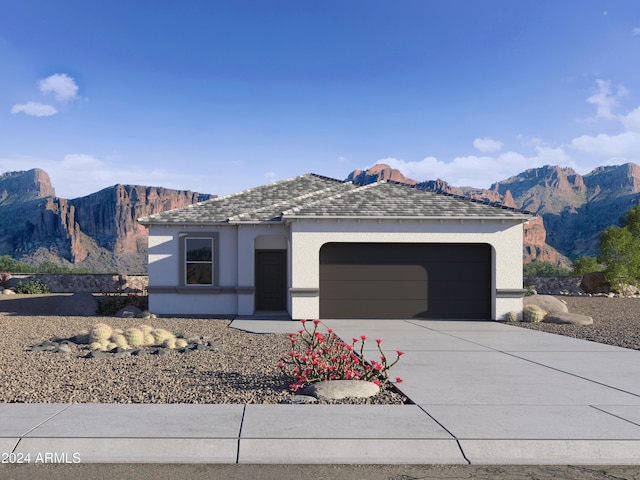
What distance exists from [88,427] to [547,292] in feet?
99.9

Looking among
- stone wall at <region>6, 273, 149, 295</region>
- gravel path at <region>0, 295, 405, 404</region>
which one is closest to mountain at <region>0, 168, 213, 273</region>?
stone wall at <region>6, 273, 149, 295</region>

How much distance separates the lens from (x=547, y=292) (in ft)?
103

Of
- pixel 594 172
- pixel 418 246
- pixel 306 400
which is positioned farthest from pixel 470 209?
pixel 594 172

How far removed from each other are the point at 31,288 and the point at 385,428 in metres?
28.4

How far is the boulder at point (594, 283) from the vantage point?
30.0 meters

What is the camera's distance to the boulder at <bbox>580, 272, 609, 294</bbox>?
29984 millimetres

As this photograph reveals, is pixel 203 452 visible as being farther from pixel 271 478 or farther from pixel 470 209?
pixel 470 209

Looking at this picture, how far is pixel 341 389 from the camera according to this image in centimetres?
653

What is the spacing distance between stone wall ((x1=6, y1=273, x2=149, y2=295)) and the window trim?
50.0 feet

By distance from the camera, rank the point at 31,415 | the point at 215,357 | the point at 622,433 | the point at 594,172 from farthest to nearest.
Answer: the point at 594,172
the point at 215,357
the point at 31,415
the point at 622,433

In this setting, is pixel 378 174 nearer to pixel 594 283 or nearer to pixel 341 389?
pixel 594 283

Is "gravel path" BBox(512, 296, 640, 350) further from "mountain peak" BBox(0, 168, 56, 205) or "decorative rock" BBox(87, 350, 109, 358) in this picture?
"mountain peak" BBox(0, 168, 56, 205)

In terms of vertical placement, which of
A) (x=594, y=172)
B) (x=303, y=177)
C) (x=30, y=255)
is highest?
(x=594, y=172)

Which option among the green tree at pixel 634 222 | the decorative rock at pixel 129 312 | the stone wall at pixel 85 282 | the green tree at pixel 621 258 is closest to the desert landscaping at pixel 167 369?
the decorative rock at pixel 129 312
